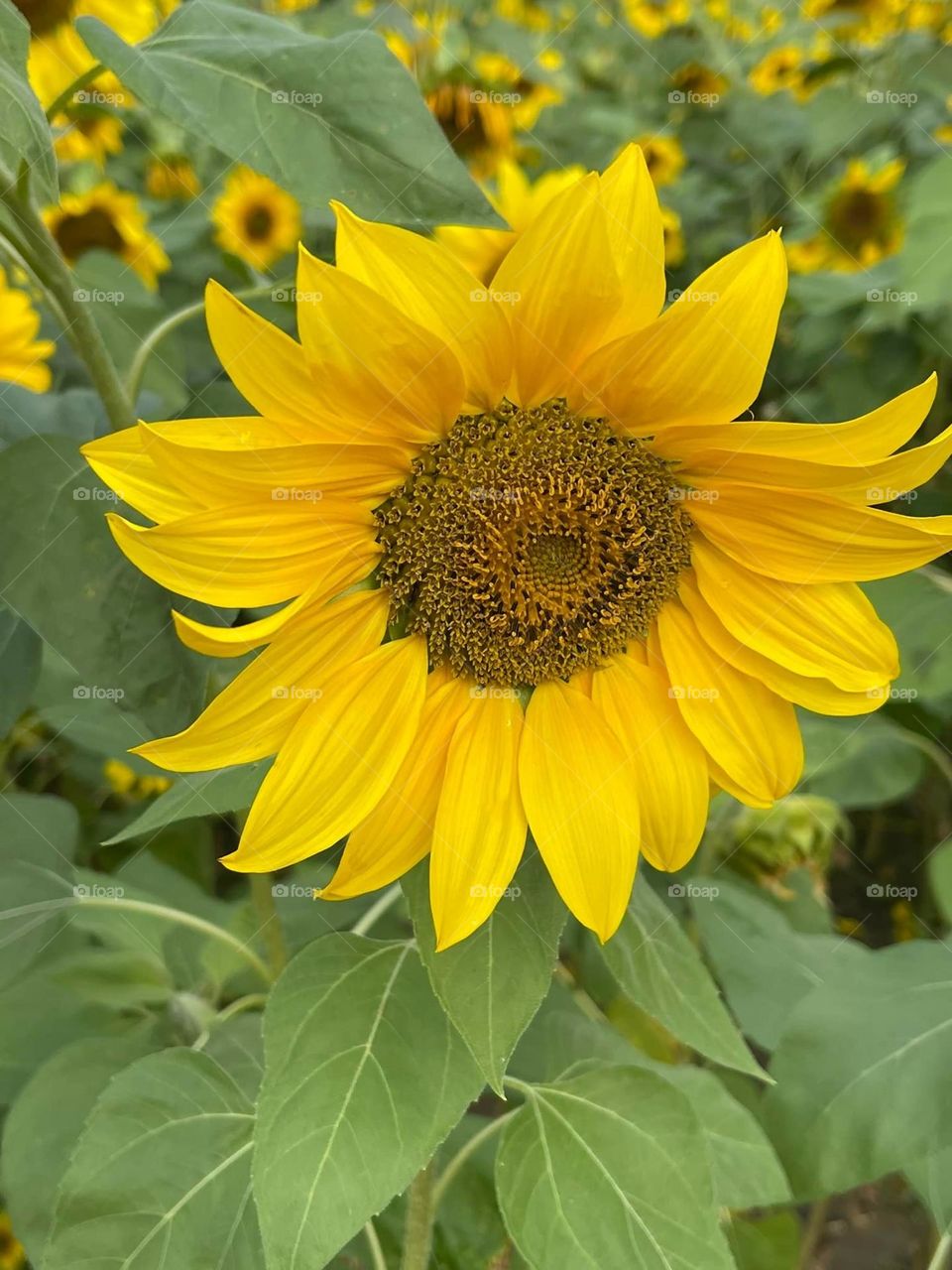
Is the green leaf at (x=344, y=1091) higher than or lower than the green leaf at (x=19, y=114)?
lower

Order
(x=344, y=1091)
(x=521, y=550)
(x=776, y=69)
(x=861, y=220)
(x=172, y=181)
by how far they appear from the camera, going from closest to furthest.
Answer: (x=344, y=1091), (x=521, y=550), (x=861, y=220), (x=172, y=181), (x=776, y=69)

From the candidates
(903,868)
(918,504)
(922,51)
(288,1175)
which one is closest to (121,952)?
(288,1175)

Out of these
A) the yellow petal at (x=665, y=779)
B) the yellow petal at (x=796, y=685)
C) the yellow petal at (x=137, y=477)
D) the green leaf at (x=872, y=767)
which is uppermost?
the yellow petal at (x=137, y=477)

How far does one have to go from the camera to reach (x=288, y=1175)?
2.04 feet

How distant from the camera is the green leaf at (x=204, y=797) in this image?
2.21 feet

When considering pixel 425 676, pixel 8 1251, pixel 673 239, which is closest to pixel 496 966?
pixel 425 676

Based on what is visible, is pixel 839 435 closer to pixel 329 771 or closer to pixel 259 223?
pixel 329 771

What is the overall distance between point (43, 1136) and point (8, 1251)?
916mm

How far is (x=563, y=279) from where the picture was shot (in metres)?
0.60

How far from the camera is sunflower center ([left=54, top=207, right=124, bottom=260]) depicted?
2.06m

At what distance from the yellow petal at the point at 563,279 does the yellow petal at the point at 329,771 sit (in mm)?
232

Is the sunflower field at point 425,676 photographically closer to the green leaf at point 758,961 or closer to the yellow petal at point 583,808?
the yellow petal at point 583,808

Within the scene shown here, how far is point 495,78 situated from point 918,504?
145cm

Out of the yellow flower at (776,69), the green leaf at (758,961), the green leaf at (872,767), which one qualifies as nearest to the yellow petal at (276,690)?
the green leaf at (758,961)
